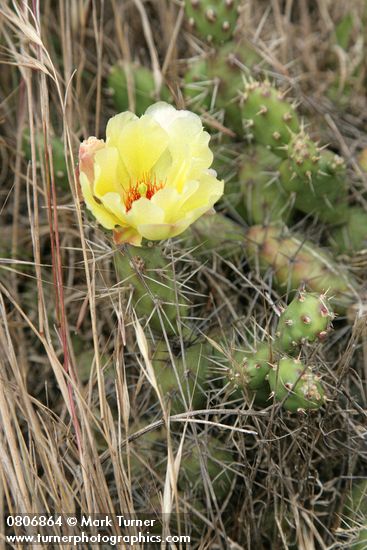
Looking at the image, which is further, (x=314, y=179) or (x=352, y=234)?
(x=352, y=234)

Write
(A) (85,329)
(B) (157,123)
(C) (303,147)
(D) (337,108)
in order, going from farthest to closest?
(D) (337,108), (A) (85,329), (C) (303,147), (B) (157,123)

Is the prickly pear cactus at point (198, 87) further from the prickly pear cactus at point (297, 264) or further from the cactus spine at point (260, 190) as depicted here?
the prickly pear cactus at point (297, 264)

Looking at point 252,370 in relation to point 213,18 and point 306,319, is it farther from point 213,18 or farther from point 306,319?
point 213,18

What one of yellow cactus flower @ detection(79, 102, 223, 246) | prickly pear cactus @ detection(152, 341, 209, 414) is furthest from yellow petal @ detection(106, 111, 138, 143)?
prickly pear cactus @ detection(152, 341, 209, 414)

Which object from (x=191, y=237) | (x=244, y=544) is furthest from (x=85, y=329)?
(x=244, y=544)

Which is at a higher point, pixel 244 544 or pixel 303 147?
pixel 303 147

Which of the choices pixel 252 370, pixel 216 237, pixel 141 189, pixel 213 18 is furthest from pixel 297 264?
pixel 213 18

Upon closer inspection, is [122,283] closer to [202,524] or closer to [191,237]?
[191,237]
